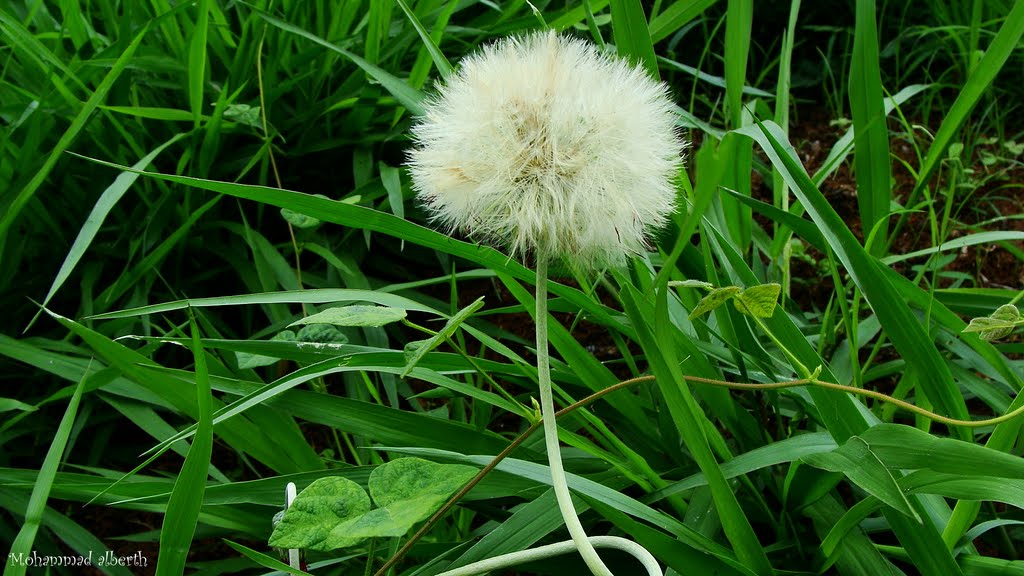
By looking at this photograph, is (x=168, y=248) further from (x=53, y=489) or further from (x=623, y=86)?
(x=623, y=86)

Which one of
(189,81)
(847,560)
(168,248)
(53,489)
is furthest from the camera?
(189,81)

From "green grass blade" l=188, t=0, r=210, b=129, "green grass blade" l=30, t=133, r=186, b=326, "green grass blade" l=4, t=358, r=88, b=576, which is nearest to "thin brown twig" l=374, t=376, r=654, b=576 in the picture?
"green grass blade" l=4, t=358, r=88, b=576

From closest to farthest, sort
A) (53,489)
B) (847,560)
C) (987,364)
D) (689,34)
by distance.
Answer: (847,560) → (53,489) → (987,364) → (689,34)

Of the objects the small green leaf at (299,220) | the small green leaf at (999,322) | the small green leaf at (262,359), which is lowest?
the small green leaf at (999,322)

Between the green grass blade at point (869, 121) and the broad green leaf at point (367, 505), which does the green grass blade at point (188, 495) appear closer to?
the broad green leaf at point (367, 505)

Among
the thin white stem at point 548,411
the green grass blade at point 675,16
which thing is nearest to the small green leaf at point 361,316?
the thin white stem at point 548,411

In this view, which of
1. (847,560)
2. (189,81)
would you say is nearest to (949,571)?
(847,560)

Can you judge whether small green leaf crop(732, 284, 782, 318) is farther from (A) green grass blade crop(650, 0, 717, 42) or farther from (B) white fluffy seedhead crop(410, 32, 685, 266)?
(A) green grass blade crop(650, 0, 717, 42)
